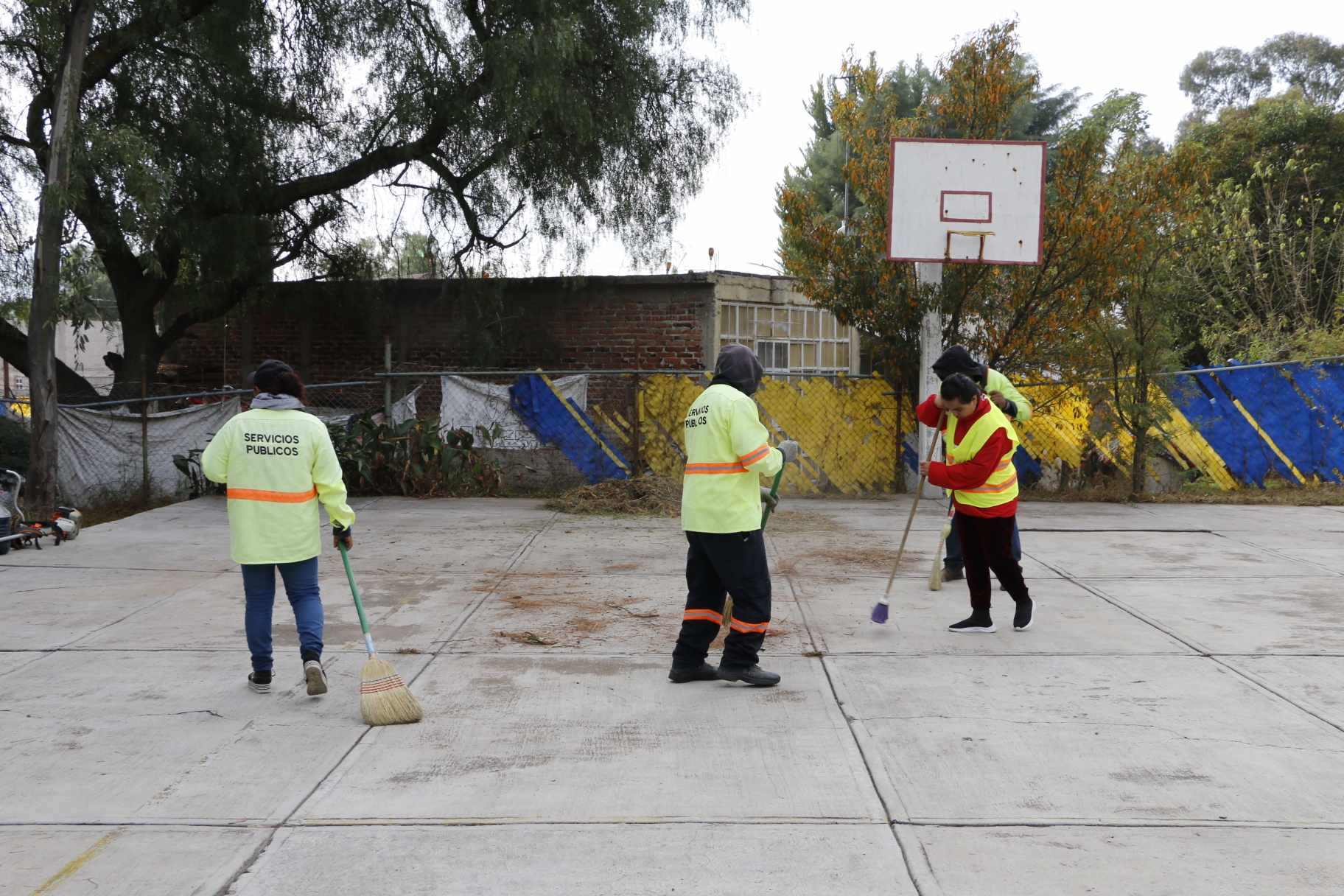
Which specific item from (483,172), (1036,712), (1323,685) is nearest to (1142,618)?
(1323,685)

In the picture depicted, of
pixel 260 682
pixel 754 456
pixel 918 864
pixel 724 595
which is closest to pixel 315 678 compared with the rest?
pixel 260 682

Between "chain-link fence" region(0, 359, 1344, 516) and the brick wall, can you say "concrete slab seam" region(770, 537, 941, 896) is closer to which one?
"chain-link fence" region(0, 359, 1344, 516)

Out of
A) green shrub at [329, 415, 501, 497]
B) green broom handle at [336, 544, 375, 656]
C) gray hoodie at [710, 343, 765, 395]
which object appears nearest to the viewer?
green broom handle at [336, 544, 375, 656]

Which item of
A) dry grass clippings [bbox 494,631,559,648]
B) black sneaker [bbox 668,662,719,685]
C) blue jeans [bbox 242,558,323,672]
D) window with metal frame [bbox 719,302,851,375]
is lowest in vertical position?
dry grass clippings [bbox 494,631,559,648]

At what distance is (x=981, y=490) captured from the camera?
6.96 meters

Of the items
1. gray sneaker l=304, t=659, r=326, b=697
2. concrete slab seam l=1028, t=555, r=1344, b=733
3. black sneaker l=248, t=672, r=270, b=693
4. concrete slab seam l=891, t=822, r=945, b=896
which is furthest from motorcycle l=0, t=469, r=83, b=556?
concrete slab seam l=1028, t=555, r=1344, b=733

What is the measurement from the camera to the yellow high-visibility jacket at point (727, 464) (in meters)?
5.68

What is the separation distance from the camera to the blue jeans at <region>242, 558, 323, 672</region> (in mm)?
5699

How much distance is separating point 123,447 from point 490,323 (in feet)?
18.1

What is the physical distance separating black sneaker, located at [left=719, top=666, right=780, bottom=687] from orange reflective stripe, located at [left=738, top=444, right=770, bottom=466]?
1.04 meters

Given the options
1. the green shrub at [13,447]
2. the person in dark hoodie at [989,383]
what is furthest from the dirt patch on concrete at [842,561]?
the green shrub at [13,447]

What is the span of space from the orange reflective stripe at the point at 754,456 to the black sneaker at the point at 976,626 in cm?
215

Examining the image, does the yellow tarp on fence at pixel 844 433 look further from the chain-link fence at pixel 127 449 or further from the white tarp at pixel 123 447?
the white tarp at pixel 123 447

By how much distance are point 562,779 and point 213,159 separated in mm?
12101
